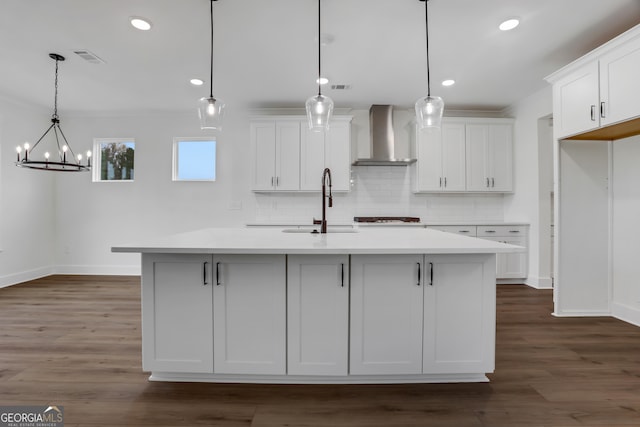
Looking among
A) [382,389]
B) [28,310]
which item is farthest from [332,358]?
[28,310]

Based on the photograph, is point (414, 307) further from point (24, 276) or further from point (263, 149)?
point (24, 276)

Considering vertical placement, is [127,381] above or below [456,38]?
below

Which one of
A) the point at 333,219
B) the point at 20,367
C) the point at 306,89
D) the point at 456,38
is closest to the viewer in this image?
the point at 20,367

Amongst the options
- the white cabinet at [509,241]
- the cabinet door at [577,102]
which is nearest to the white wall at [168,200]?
the white cabinet at [509,241]

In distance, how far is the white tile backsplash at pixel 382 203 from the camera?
5.17m

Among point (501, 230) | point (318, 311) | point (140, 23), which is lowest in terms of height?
point (318, 311)

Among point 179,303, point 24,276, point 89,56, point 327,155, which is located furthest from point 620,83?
point 24,276

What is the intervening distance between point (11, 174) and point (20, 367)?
373 centimetres

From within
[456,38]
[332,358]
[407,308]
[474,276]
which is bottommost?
[332,358]

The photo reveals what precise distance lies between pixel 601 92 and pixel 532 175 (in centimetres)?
181

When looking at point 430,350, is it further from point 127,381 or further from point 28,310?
point 28,310

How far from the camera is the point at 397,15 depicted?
266 centimetres

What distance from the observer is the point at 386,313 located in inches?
78.0

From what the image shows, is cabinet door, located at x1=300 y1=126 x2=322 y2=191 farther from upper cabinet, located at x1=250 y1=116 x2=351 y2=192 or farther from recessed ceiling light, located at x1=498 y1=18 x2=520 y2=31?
recessed ceiling light, located at x1=498 y1=18 x2=520 y2=31
